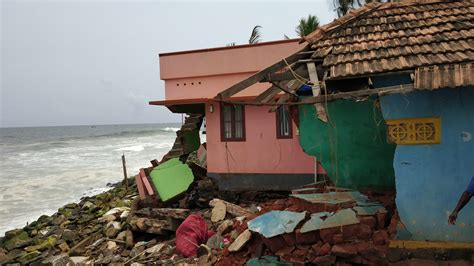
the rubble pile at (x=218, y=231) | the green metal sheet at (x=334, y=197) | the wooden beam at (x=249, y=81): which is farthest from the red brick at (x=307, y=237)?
the wooden beam at (x=249, y=81)

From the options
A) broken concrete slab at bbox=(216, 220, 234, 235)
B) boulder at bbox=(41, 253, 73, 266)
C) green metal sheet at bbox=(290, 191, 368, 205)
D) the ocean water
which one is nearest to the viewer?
green metal sheet at bbox=(290, 191, 368, 205)

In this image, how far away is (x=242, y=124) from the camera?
1198 cm

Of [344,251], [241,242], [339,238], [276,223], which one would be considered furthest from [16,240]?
[344,251]

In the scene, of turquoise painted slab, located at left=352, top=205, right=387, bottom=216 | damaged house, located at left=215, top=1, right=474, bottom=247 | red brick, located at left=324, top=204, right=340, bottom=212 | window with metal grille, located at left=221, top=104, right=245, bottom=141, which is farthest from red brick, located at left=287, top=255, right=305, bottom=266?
window with metal grille, located at left=221, top=104, right=245, bottom=141

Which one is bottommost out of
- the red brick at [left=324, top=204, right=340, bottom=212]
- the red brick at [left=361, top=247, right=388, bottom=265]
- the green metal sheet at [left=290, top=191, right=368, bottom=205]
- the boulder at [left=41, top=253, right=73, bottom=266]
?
the boulder at [left=41, top=253, right=73, bottom=266]

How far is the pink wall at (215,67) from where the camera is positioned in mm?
11898

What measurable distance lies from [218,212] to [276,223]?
353 cm

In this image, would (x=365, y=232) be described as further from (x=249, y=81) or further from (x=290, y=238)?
(x=249, y=81)

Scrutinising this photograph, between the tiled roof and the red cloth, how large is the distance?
515cm

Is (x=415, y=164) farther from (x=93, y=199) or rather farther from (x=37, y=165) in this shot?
(x=37, y=165)

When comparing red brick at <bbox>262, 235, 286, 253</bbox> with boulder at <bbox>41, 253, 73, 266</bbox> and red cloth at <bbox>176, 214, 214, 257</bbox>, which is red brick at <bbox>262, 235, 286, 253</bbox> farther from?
boulder at <bbox>41, 253, 73, 266</bbox>

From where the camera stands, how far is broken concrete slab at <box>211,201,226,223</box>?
32.0 feet

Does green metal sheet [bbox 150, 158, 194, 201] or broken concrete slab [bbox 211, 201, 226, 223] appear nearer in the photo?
broken concrete slab [bbox 211, 201, 226, 223]

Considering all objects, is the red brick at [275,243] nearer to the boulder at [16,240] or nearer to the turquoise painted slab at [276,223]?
the turquoise painted slab at [276,223]
